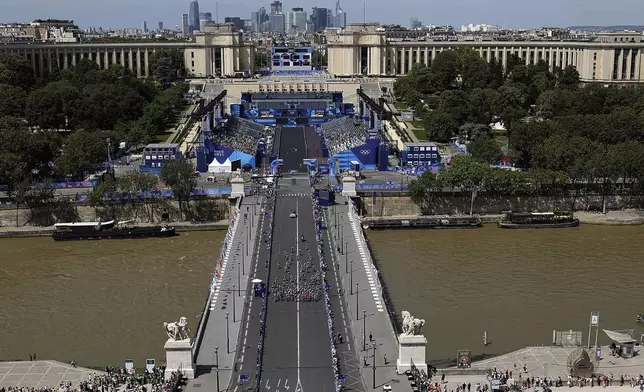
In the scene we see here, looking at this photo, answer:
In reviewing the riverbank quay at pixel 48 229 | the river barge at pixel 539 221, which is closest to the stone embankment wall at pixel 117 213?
the riverbank quay at pixel 48 229

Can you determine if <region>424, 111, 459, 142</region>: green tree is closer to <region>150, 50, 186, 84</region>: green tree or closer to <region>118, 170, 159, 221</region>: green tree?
<region>118, 170, 159, 221</region>: green tree

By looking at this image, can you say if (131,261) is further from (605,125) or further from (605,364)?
(605,125)

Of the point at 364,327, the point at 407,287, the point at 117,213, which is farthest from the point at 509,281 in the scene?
the point at 117,213

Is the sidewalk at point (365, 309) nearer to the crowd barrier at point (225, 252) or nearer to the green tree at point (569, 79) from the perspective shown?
the crowd barrier at point (225, 252)

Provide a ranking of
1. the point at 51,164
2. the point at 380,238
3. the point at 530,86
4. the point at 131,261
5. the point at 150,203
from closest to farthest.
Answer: the point at 131,261, the point at 380,238, the point at 150,203, the point at 51,164, the point at 530,86

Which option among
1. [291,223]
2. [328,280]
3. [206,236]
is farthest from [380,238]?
[328,280]
